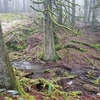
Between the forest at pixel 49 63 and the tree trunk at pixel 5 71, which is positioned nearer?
the tree trunk at pixel 5 71

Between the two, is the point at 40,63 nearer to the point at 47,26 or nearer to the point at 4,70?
the point at 47,26

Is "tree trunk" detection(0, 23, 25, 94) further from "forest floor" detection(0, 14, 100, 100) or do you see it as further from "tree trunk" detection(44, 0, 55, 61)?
"tree trunk" detection(44, 0, 55, 61)

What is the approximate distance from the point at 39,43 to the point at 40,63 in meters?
3.81

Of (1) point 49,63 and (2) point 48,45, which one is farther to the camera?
(2) point 48,45

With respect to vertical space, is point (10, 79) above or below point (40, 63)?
above

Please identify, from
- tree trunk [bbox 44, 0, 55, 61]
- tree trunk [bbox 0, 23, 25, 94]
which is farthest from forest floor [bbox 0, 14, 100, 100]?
tree trunk [bbox 0, 23, 25, 94]

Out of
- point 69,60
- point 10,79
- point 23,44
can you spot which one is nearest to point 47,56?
point 69,60

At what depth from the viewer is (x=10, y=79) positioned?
4.54 metres

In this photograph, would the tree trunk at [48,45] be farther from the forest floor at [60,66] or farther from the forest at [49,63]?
the forest floor at [60,66]

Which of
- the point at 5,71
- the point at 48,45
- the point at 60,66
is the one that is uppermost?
the point at 5,71

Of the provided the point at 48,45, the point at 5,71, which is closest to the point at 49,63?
the point at 48,45

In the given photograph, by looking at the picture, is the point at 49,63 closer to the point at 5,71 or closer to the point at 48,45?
the point at 48,45

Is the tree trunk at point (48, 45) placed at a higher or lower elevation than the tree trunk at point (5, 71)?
lower

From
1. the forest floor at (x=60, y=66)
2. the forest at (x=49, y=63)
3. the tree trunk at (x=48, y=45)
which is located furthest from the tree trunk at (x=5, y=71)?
the tree trunk at (x=48, y=45)
